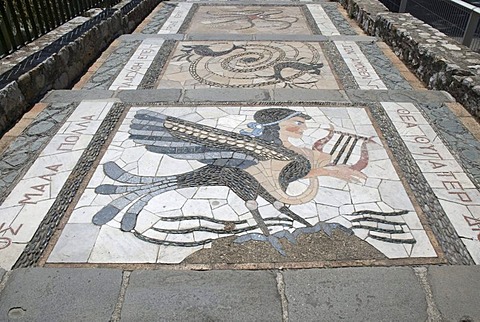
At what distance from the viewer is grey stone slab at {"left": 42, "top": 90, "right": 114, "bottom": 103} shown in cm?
354

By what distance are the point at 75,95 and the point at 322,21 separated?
468 cm

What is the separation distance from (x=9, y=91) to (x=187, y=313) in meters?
2.53

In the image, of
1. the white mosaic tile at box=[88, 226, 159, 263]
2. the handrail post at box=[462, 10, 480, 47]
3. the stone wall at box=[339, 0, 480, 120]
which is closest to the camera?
the white mosaic tile at box=[88, 226, 159, 263]

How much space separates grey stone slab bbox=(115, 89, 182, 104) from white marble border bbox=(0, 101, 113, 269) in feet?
1.03

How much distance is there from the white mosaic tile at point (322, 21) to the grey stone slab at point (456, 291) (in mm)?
4795

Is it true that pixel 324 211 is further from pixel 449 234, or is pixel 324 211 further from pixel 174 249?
pixel 174 249

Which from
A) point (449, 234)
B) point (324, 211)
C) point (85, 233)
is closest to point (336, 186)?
point (324, 211)

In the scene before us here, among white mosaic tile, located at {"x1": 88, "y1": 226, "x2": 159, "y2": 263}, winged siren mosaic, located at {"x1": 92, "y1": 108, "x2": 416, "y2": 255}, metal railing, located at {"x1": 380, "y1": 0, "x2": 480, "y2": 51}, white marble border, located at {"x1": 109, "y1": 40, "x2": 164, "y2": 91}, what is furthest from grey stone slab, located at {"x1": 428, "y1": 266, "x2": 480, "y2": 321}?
white marble border, located at {"x1": 109, "y1": 40, "x2": 164, "y2": 91}

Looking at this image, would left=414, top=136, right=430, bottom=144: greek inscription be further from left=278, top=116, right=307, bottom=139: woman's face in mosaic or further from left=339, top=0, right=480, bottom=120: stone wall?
left=278, top=116, right=307, bottom=139: woman's face in mosaic

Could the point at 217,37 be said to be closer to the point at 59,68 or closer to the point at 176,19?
the point at 176,19

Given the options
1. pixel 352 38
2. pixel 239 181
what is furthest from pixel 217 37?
pixel 239 181

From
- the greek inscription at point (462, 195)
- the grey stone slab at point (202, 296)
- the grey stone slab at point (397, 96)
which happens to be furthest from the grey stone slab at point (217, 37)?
the grey stone slab at point (202, 296)

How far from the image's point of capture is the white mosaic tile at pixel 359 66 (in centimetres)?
408

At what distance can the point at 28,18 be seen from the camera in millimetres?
3990
